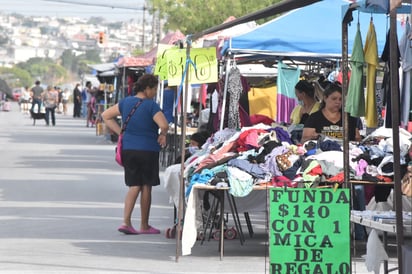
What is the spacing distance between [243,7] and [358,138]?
29.7m

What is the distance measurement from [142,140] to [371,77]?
13.9 feet

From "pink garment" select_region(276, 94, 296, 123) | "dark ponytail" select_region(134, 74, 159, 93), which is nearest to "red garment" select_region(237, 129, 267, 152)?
"dark ponytail" select_region(134, 74, 159, 93)

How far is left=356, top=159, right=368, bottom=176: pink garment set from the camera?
500 inches

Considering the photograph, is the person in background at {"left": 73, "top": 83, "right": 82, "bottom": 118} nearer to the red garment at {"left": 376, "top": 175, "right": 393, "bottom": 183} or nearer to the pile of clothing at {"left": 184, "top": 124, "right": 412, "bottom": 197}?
the pile of clothing at {"left": 184, "top": 124, "right": 412, "bottom": 197}

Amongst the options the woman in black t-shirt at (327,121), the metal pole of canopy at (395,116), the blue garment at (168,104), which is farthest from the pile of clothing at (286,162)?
the blue garment at (168,104)

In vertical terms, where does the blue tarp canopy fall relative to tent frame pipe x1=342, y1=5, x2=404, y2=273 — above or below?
above

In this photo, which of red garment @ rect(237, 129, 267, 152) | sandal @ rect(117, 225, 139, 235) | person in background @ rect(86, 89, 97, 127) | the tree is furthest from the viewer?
person in background @ rect(86, 89, 97, 127)

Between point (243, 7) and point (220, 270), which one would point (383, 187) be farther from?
point (243, 7)

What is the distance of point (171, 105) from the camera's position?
76.7 ft

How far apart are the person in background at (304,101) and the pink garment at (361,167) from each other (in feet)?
9.43

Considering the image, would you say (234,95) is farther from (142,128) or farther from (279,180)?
(279,180)

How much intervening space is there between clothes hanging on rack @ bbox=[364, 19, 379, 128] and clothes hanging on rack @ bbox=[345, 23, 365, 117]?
52mm

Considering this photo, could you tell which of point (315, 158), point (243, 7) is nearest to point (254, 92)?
point (315, 158)

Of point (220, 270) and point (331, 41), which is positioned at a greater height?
point (331, 41)
